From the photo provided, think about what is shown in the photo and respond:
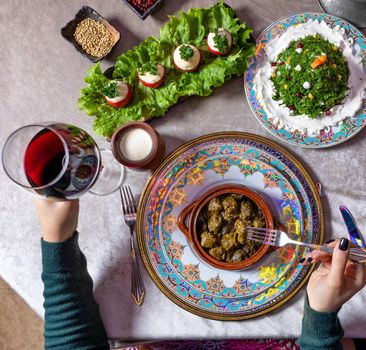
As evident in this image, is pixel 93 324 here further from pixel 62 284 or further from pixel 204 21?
pixel 204 21

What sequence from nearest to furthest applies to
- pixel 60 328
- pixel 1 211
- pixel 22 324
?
pixel 60 328, pixel 1 211, pixel 22 324

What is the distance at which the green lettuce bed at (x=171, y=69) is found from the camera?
1274 millimetres

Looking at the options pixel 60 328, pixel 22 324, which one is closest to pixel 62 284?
pixel 60 328

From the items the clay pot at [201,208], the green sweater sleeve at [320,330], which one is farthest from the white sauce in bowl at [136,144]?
the green sweater sleeve at [320,330]

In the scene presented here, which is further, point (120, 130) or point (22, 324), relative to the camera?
point (22, 324)

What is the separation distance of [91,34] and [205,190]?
1.86 ft

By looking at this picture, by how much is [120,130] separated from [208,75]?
11.4 inches

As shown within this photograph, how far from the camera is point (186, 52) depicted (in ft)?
4.06

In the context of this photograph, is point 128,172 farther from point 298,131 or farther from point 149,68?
point 298,131

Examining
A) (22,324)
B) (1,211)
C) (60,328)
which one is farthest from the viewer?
(22,324)

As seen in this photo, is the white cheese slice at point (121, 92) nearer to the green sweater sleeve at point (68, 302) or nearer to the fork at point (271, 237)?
the green sweater sleeve at point (68, 302)

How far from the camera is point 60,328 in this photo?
1271 mm

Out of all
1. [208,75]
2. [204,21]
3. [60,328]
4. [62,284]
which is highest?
[204,21]

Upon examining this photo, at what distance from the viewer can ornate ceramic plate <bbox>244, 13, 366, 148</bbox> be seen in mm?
1253
